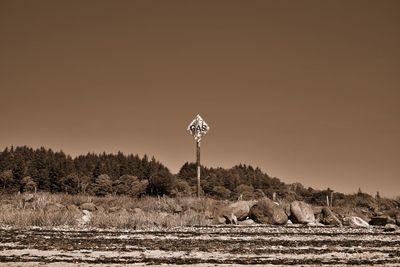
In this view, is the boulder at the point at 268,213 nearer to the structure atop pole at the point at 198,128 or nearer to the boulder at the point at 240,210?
the boulder at the point at 240,210

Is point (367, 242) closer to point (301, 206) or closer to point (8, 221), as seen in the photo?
point (301, 206)

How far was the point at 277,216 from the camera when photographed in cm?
3128

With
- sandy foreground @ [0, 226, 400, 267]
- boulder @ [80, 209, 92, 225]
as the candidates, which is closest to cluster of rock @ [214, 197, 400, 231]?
boulder @ [80, 209, 92, 225]

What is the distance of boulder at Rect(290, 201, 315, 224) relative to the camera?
32.2 m

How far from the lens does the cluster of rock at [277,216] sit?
31.3 m

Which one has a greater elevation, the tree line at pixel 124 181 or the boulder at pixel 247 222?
the tree line at pixel 124 181

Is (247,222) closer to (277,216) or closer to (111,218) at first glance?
(277,216)

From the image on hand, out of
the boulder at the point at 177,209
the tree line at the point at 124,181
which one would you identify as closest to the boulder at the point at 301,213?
the boulder at the point at 177,209

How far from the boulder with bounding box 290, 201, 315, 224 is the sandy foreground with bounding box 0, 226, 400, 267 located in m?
11.3

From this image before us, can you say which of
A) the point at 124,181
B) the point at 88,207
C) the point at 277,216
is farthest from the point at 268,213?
the point at 124,181

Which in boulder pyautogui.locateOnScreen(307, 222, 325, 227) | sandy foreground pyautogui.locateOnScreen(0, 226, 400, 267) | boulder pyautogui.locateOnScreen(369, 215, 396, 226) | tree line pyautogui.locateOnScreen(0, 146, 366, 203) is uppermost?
tree line pyautogui.locateOnScreen(0, 146, 366, 203)

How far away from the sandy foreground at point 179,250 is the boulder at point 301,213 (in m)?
11.3

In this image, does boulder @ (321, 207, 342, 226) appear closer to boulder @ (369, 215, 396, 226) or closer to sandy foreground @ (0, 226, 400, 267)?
boulder @ (369, 215, 396, 226)

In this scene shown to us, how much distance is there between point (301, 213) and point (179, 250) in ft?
58.6
